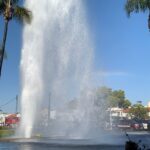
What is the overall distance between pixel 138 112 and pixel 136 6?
13995 centimetres

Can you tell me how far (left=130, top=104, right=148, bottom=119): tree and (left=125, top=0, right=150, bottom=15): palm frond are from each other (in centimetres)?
13875

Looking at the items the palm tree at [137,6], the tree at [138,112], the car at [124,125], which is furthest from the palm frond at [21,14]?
the tree at [138,112]

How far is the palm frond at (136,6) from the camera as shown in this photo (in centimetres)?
2555

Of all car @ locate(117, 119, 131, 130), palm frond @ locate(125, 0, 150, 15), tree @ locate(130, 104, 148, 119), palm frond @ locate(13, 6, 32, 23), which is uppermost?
tree @ locate(130, 104, 148, 119)

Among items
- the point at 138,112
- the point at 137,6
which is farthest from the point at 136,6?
the point at 138,112

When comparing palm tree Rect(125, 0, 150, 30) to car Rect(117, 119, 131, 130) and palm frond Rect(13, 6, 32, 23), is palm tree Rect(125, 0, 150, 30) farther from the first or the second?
car Rect(117, 119, 131, 130)

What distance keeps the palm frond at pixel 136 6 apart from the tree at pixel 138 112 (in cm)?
13875

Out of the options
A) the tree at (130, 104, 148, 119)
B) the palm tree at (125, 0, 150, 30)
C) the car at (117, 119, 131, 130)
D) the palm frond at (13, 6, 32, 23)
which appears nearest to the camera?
the palm tree at (125, 0, 150, 30)

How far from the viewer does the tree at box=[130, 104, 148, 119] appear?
164 meters

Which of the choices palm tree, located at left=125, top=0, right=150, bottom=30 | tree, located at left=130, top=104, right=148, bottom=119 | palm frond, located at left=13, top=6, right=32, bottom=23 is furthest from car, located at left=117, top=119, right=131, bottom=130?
tree, located at left=130, top=104, right=148, bottom=119

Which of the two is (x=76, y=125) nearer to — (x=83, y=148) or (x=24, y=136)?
(x=24, y=136)

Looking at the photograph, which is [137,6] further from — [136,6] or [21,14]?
[21,14]

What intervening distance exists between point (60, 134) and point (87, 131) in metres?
3.26

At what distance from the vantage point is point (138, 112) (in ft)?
537
